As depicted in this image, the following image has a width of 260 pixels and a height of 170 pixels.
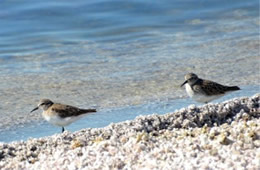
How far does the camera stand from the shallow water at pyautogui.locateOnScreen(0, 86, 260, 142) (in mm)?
8953

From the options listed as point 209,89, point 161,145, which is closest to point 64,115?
point 209,89

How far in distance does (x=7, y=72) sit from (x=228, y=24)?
559 centimetres

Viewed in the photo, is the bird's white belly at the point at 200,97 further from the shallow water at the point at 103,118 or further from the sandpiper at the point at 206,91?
the shallow water at the point at 103,118

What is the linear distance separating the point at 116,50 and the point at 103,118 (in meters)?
4.17

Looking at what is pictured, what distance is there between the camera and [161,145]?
636 cm

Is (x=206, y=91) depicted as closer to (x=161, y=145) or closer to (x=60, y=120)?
(x=60, y=120)

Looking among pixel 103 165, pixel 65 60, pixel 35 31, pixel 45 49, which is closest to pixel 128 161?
pixel 103 165

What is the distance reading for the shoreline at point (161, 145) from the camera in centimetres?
588

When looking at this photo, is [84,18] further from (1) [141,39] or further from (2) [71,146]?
(2) [71,146]

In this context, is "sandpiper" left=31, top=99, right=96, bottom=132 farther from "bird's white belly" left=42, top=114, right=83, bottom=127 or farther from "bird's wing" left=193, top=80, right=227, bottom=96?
"bird's wing" left=193, top=80, right=227, bottom=96

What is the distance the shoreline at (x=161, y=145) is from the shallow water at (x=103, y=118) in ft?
6.00

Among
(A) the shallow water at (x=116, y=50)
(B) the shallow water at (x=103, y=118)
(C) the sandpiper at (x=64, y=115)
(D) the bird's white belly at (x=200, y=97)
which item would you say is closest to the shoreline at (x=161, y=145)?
(C) the sandpiper at (x=64, y=115)

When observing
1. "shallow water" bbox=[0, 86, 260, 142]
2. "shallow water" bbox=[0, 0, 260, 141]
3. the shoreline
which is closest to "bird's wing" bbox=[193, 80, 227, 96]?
"shallow water" bbox=[0, 86, 260, 142]

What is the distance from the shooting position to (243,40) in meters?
13.7
